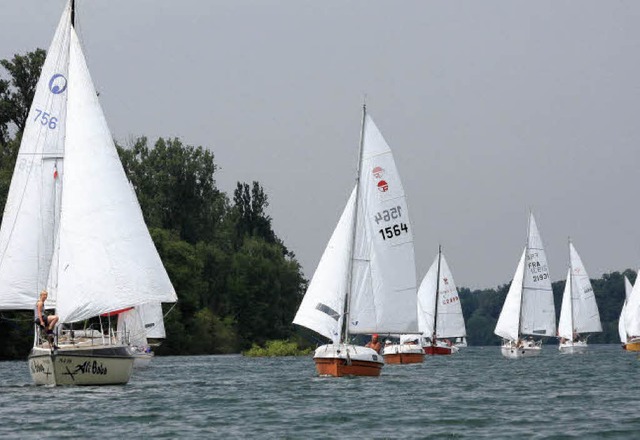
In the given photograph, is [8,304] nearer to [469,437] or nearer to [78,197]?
[78,197]

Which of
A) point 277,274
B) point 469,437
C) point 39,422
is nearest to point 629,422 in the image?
point 469,437

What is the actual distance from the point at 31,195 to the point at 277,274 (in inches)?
3127

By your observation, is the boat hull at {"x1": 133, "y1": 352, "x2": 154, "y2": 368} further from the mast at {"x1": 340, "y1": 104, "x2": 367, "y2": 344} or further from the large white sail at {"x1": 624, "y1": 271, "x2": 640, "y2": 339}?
the large white sail at {"x1": 624, "y1": 271, "x2": 640, "y2": 339}

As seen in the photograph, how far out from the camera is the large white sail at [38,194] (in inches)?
1735

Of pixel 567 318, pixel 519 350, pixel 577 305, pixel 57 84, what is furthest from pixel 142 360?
pixel 577 305

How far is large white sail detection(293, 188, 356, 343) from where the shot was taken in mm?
52188

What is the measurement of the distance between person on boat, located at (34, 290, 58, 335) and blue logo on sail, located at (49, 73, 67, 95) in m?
6.99

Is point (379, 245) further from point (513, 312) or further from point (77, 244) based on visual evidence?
point (513, 312)

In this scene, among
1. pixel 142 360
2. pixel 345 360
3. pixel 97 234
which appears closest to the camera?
pixel 97 234

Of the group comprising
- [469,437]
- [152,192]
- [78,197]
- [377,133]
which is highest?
[152,192]

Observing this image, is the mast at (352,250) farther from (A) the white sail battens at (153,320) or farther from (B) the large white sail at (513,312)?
(B) the large white sail at (513,312)

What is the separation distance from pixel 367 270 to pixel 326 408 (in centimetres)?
1487

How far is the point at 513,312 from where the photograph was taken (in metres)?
99.5

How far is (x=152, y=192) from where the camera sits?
123 metres
